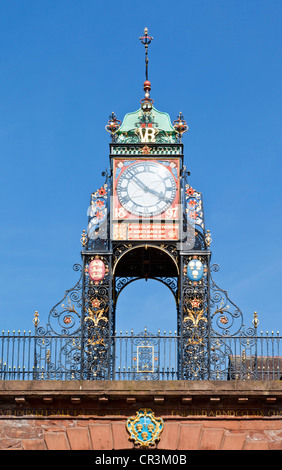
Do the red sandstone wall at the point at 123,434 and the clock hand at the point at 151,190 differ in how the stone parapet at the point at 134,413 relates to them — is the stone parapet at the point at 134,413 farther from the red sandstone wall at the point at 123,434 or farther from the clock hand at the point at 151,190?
the clock hand at the point at 151,190

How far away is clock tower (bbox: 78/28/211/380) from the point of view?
2444cm

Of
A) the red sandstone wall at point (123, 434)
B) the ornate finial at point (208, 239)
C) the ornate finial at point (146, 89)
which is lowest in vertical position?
the red sandstone wall at point (123, 434)

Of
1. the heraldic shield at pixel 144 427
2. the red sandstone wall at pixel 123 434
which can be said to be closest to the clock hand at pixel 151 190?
the heraldic shield at pixel 144 427

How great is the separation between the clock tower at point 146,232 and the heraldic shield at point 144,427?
3.05 feet

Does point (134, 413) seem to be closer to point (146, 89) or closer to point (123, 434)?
point (123, 434)

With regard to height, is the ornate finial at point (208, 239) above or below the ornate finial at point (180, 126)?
below

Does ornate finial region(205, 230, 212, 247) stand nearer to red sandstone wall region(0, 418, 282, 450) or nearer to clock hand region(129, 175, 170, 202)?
clock hand region(129, 175, 170, 202)

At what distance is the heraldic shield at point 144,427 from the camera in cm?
2312

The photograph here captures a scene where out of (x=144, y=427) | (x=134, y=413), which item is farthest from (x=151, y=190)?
(x=144, y=427)

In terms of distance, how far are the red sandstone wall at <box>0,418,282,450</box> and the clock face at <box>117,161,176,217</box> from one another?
5.02m

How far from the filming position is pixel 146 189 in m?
25.5

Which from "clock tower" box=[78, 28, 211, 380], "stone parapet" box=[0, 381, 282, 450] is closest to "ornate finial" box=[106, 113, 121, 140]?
"clock tower" box=[78, 28, 211, 380]
